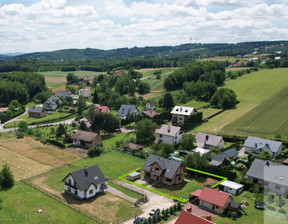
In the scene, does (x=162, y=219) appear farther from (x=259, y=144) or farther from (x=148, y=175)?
(x=259, y=144)

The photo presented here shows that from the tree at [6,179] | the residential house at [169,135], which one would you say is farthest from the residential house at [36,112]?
the tree at [6,179]

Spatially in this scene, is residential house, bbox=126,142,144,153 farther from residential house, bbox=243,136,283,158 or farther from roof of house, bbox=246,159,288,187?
roof of house, bbox=246,159,288,187

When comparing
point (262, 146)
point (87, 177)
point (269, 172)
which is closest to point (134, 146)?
point (87, 177)

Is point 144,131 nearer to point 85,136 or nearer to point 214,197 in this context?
point 85,136

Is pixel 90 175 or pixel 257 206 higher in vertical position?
pixel 90 175

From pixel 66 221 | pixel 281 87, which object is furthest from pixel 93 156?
pixel 281 87

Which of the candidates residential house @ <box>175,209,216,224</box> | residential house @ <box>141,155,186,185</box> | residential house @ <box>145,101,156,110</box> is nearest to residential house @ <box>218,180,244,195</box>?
residential house @ <box>141,155,186,185</box>
